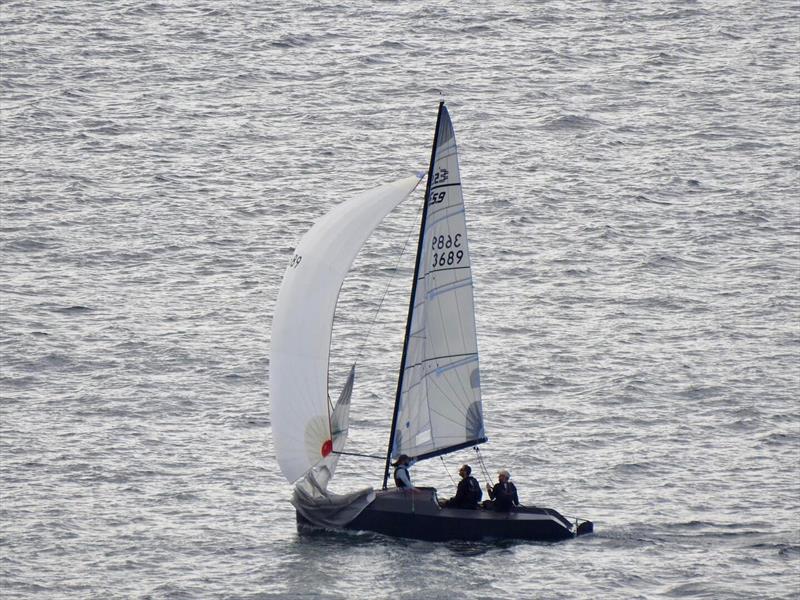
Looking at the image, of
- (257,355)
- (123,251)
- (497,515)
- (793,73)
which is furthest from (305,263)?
(793,73)

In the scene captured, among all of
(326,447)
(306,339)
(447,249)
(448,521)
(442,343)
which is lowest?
(448,521)

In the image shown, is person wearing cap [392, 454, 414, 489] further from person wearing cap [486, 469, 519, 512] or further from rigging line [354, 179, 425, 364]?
rigging line [354, 179, 425, 364]

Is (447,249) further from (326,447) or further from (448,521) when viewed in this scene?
(448,521)

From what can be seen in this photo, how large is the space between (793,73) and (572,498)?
155 feet

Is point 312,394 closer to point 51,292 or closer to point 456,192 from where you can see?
point 456,192

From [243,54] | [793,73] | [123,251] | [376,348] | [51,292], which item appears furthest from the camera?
[243,54]

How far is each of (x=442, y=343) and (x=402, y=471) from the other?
2.85 metres

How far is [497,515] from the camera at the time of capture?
3641 cm

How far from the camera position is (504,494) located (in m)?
36.4

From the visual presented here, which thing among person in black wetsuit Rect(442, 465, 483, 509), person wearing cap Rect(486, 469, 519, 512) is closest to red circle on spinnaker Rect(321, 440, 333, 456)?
person in black wetsuit Rect(442, 465, 483, 509)

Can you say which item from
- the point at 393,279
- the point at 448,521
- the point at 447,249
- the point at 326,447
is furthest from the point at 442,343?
the point at 393,279

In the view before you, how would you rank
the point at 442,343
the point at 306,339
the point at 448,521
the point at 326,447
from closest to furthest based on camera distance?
the point at 306,339 → the point at 448,521 → the point at 326,447 → the point at 442,343

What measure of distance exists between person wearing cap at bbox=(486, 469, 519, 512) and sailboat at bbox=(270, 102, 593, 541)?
0.15 meters

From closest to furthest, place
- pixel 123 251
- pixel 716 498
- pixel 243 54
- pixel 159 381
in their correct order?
pixel 716 498
pixel 159 381
pixel 123 251
pixel 243 54
